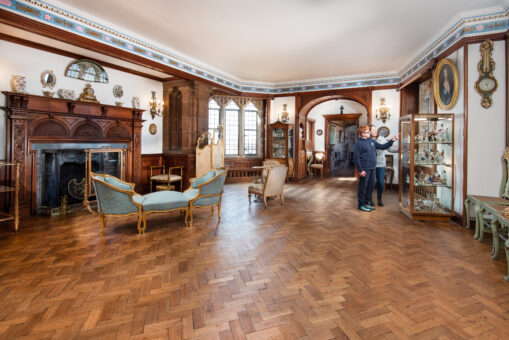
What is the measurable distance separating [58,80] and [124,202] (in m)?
3.39

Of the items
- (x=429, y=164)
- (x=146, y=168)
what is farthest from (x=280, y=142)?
(x=429, y=164)

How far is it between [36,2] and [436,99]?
24.4 ft

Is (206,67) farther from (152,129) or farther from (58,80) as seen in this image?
(58,80)

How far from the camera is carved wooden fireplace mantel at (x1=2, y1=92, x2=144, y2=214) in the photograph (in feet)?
14.6

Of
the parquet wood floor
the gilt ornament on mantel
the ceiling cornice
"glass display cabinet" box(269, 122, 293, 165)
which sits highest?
the ceiling cornice

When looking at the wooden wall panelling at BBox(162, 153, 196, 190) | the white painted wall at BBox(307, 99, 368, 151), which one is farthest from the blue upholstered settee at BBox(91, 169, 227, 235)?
the white painted wall at BBox(307, 99, 368, 151)

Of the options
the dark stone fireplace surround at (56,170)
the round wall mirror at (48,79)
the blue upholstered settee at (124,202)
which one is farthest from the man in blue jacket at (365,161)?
the round wall mirror at (48,79)

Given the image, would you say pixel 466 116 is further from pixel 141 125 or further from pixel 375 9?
pixel 141 125

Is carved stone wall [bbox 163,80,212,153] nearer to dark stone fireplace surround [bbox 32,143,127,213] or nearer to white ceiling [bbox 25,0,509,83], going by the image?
white ceiling [bbox 25,0,509,83]

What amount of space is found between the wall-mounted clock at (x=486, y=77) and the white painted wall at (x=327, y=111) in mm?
7259

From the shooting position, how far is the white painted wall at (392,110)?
8.23 meters

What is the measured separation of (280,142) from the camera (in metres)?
9.89

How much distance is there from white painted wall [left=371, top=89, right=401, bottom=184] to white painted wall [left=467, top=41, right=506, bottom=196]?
3.81m

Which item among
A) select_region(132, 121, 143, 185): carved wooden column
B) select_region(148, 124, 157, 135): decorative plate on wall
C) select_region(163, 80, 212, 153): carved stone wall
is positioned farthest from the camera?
select_region(163, 80, 212, 153): carved stone wall
